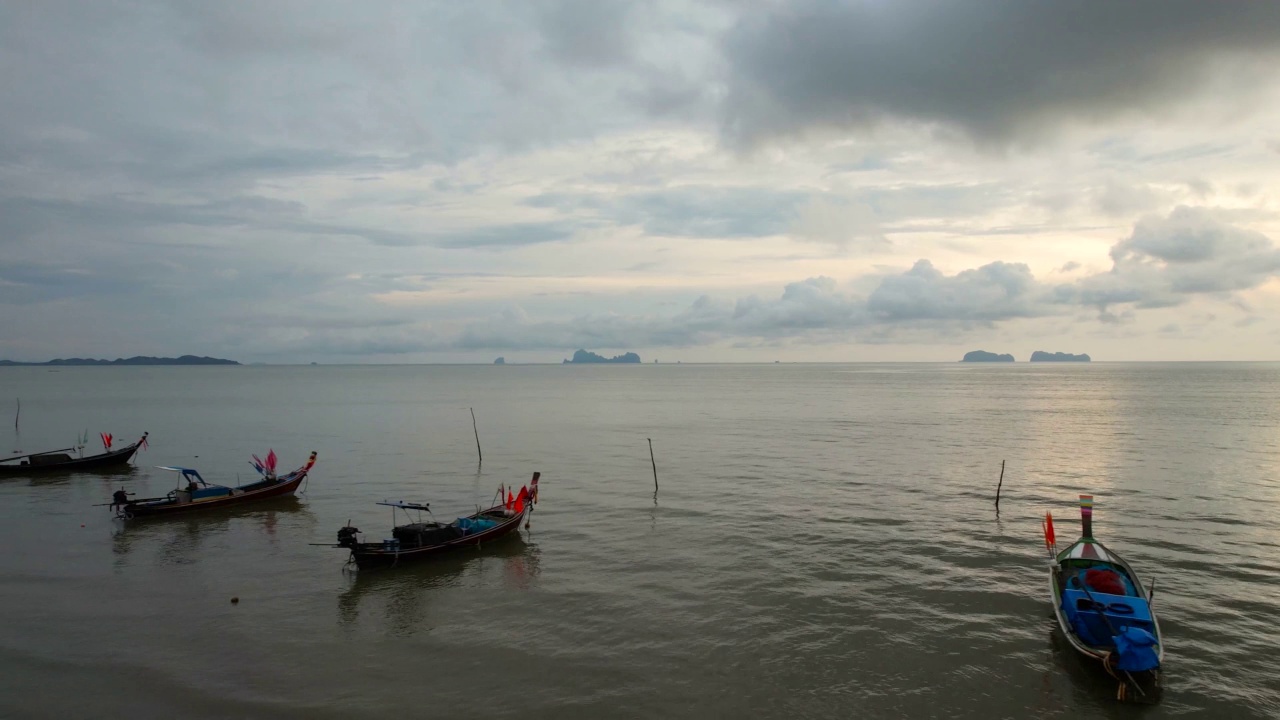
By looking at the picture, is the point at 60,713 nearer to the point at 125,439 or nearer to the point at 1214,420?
the point at 125,439

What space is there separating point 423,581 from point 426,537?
2.48 metres

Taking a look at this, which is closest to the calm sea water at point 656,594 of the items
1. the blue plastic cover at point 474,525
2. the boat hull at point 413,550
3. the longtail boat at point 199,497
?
the boat hull at point 413,550

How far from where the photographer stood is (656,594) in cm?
2405

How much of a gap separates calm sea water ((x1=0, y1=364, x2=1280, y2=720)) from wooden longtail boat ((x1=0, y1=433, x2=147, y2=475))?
1826 millimetres

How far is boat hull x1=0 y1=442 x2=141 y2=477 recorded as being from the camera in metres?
49.3

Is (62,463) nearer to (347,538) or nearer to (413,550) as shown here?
(347,538)

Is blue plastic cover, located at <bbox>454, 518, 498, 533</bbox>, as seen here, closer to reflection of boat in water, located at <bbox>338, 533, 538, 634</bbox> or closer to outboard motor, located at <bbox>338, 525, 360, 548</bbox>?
reflection of boat in water, located at <bbox>338, 533, 538, 634</bbox>

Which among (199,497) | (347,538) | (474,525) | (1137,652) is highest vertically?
(347,538)

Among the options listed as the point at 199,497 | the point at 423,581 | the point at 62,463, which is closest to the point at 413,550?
the point at 423,581

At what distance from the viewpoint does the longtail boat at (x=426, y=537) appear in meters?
27.1

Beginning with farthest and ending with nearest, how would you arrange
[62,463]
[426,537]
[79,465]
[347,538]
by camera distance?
[79,465], [62,463], [426,537], [347,538]

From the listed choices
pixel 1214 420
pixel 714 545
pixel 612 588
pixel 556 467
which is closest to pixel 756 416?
pixel 556 467

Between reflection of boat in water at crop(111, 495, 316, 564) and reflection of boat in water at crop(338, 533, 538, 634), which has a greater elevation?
reflection of boat in water at crop(111, 495, 316, 564)

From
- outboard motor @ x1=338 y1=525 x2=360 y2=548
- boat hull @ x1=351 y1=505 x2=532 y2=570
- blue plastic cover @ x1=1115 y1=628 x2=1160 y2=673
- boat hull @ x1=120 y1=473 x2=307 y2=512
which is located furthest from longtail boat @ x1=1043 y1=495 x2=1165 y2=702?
boat hull @ x1=120 y1=473 x2=307 y2=512
